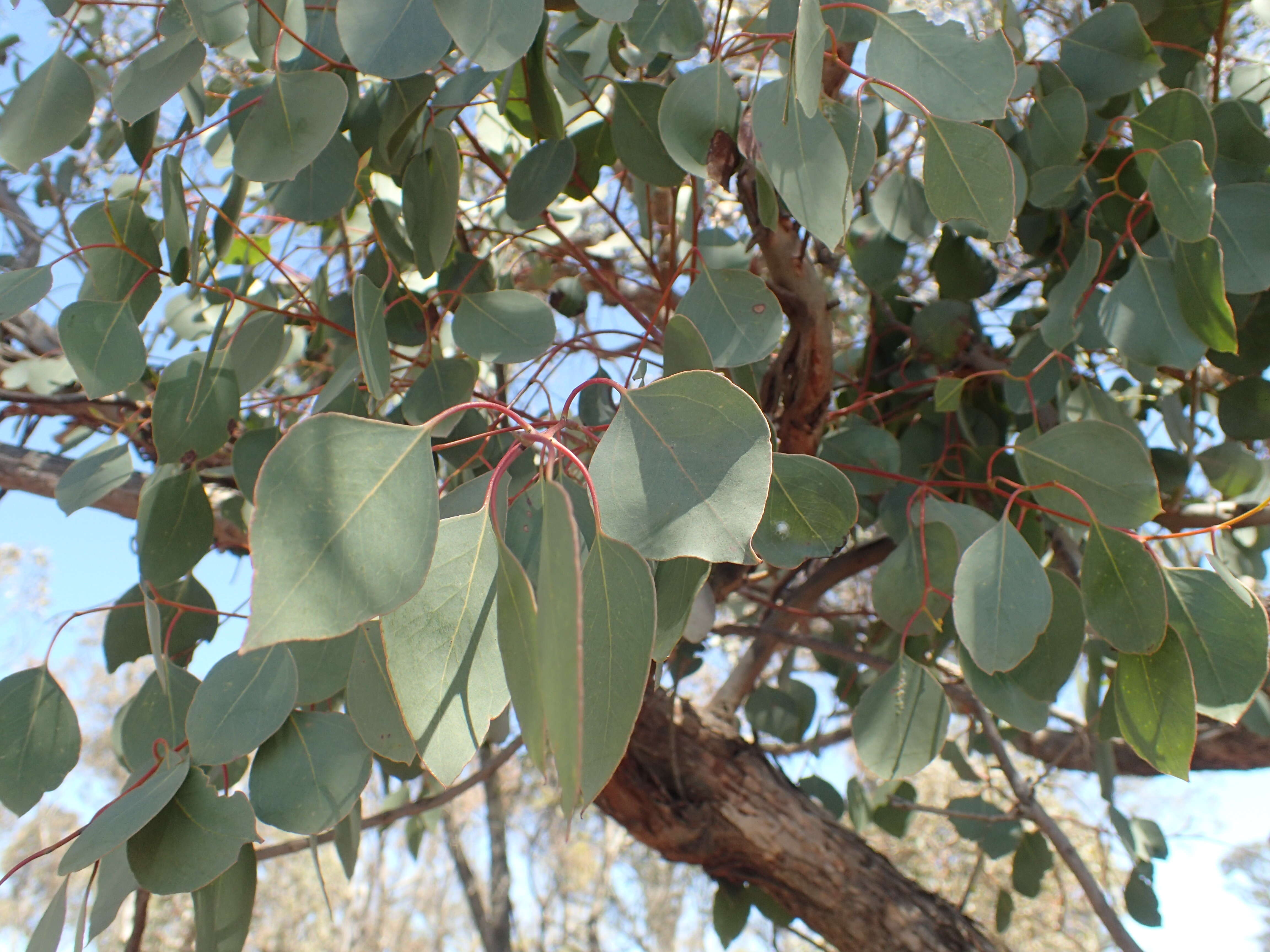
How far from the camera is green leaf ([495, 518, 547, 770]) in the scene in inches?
14.4

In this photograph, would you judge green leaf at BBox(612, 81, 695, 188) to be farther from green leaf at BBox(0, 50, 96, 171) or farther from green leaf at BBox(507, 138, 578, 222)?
green leaf at BBox(0, 50, 96, 171)

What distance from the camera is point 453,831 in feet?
17.6

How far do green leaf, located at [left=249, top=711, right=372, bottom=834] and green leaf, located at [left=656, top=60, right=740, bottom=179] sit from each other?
488mm

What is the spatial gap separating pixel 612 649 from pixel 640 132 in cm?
56

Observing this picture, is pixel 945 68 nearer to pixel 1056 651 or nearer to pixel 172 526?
pixel 1056 651

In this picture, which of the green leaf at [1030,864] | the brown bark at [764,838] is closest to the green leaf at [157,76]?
the brown bark at [764,838]

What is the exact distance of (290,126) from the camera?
639 mm

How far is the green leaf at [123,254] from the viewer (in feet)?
2.51

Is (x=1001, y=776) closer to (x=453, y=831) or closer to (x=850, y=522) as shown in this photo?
(x=850, y=522)

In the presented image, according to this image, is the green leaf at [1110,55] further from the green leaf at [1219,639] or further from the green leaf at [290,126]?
the green leaf at [290,126]

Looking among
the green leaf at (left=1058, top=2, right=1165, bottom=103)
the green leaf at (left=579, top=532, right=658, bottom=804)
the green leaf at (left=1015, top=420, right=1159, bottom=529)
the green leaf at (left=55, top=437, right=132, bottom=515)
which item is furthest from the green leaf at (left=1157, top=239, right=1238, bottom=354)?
the green leaf at (left=55, top=437, right=132, bottom=515)

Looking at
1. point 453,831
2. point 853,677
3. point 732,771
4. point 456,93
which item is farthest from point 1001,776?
point 453,831

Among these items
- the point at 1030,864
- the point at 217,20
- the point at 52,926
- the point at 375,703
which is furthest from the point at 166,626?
the point at 1030,864

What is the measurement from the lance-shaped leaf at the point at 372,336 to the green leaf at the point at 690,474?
0.21 metres
